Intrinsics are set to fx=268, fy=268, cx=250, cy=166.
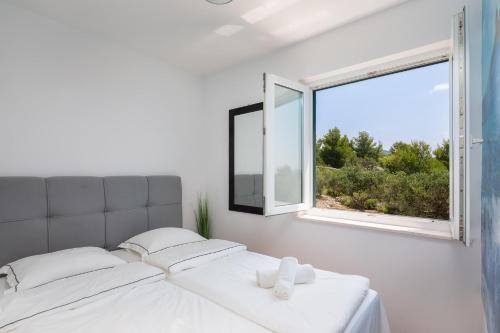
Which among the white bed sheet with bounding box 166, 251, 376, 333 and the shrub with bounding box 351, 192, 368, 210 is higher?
the shrub with bounding box 351, 192, 368, 210

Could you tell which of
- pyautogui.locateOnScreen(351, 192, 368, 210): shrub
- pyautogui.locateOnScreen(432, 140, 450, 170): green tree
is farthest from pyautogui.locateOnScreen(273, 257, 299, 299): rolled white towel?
pyautogui.locateOnScreen(432, 140, 450, 170): green tree

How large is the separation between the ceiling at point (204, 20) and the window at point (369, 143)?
1.41ft

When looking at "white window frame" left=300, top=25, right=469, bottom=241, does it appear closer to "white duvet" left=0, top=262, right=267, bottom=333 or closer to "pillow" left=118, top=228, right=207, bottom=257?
"pillow" left=118, top=228, right=207, bottom=257

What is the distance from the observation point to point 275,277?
1.63 metres

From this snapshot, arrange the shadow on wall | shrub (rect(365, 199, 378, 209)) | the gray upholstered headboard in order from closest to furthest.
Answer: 1. the shadow on wall
2. the gray upholstered headboard
3. shrub (rect(365, 199, 378, 209))

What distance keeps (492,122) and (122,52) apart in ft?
9.57

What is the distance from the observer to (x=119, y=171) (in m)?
2.61

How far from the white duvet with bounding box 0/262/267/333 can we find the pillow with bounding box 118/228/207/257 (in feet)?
1.80

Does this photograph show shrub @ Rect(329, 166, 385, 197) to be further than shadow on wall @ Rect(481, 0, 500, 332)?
Yes

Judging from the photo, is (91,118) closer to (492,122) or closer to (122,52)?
(122,52)

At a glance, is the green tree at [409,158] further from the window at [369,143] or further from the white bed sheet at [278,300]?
the white bed sheet at [278,300]

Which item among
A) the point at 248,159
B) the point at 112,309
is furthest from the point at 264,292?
the point at 248,159

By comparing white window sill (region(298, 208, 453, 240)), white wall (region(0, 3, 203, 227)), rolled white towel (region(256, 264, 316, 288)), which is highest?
white wall (region(0, 3, 203, 227))

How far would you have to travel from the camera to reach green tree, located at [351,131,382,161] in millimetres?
2383
